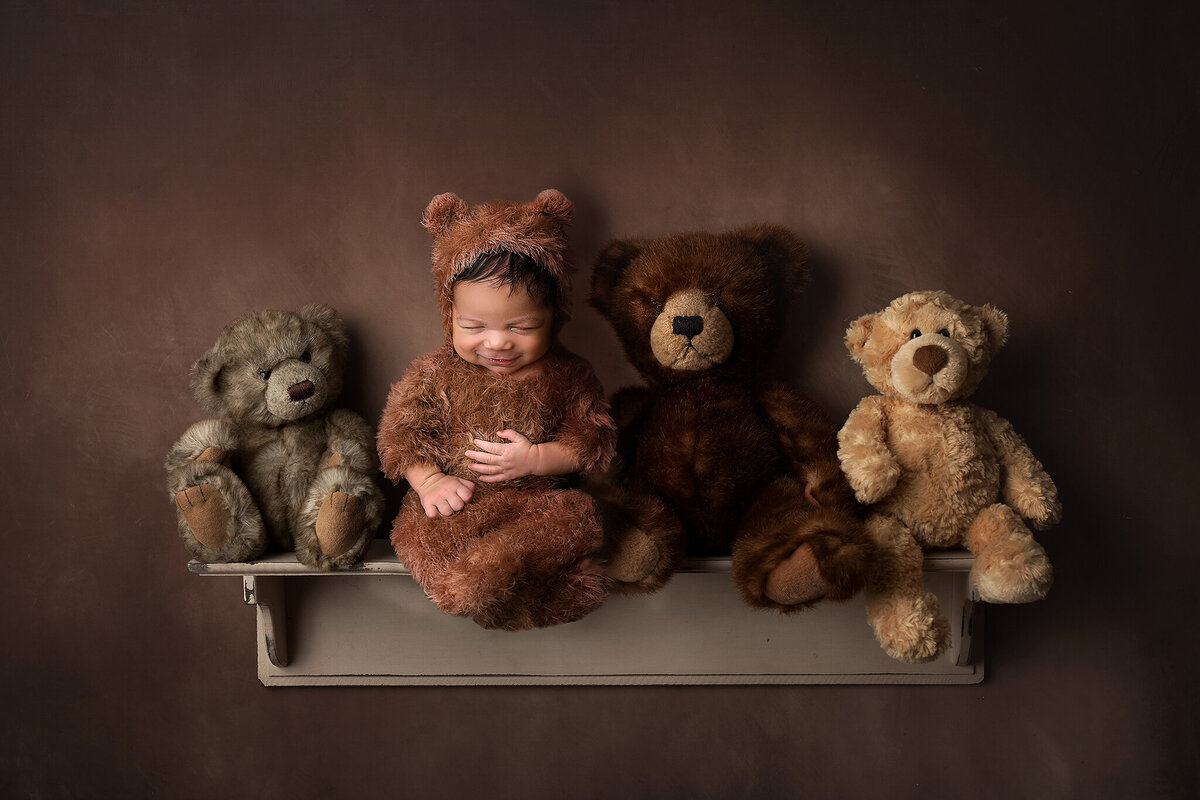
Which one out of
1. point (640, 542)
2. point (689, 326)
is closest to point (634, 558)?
point (640, 542)

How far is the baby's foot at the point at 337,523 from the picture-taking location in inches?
41.9

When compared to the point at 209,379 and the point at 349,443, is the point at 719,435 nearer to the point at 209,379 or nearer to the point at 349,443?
the point at 349,443

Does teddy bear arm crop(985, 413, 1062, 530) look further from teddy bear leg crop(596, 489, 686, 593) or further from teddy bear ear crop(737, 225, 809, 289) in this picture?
teddy bear leg crop(596, 489, 686, 593)

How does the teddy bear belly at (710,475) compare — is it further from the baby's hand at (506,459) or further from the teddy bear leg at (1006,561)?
the teddy bear leg at (1006,561)

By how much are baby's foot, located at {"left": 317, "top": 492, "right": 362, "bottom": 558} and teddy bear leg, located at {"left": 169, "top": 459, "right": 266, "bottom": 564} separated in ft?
0.34

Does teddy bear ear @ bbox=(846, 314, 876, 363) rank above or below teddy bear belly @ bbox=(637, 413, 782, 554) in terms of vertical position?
above

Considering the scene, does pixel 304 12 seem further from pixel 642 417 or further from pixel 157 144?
pixel 642 417

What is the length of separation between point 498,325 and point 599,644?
57 cm

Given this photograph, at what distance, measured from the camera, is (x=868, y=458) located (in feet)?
3.48

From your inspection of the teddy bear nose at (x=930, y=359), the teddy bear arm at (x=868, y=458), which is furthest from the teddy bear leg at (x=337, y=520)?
the teddy bear nose at (x=930, y=359)

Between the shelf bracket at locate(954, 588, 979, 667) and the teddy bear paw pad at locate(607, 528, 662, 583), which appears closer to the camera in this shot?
the teddy bear paw pad at locate(607, 528, 662, 583)

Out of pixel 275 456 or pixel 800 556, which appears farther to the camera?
pixel 275 456

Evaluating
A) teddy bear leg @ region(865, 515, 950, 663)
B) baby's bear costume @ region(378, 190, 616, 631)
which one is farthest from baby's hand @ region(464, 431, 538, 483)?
teddy bear leg @ region(865, 515, 950, 663)

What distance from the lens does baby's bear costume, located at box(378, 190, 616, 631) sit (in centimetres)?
99
